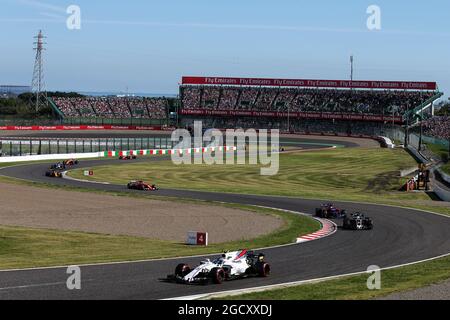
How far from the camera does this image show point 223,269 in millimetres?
22688

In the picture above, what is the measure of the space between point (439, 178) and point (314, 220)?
29.1 metres

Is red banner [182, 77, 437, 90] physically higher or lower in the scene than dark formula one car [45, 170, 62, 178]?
higher

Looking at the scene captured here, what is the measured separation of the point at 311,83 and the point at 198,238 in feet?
401

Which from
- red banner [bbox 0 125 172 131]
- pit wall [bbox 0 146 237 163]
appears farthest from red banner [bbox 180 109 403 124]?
pit wall [bbox 0 146 237 163]

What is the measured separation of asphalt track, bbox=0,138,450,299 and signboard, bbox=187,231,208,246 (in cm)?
307

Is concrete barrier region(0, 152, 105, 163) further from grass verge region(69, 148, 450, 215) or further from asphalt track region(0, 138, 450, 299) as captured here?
asphalt track region(0, 138, 450, 299)

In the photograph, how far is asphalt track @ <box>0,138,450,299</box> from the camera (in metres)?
20.1

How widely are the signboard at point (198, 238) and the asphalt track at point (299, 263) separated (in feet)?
10.1

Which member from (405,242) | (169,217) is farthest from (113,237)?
(405,242)

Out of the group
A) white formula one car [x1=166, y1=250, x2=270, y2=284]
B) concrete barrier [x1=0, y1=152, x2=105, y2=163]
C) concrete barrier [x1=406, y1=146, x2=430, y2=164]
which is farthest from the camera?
concrete barrier [x1=406, y1=146, x2=430, y2=164]

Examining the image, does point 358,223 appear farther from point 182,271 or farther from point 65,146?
point 65,146

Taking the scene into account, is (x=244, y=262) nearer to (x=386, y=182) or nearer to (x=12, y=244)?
(x=12, y=244)

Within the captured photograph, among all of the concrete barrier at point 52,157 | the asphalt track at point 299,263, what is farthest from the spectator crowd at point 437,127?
the asphalt track at point 299,263

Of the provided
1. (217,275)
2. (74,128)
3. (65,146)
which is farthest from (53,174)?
(74,128)
